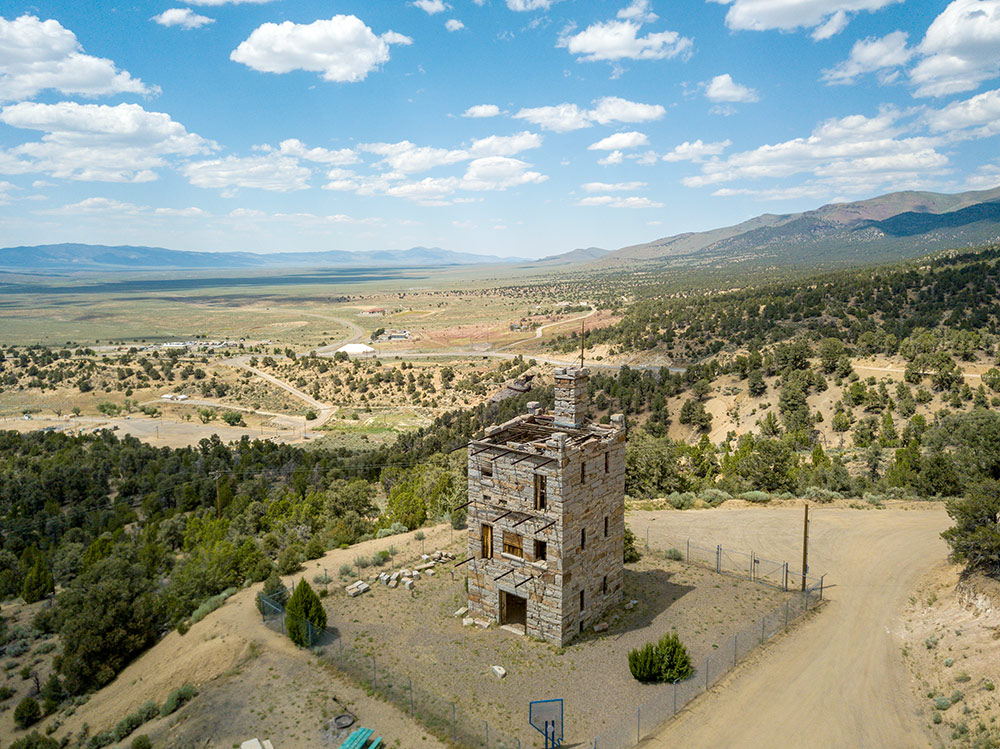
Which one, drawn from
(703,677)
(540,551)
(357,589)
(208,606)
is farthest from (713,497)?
(208,606)

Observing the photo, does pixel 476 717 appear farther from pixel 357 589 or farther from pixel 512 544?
pixel 357 589

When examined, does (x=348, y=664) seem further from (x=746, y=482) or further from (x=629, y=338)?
(x=629, y=338)

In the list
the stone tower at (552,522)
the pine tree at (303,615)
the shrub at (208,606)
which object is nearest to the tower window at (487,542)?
the stone tower at (552,522)

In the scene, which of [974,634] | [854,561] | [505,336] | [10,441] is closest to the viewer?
[974,634]

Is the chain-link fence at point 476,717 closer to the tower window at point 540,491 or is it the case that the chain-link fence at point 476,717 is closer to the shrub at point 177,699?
the shrub at point 177,699

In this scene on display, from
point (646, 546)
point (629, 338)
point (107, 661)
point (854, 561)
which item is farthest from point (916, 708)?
point (629, 338)

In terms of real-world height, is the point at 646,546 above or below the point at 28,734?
above
